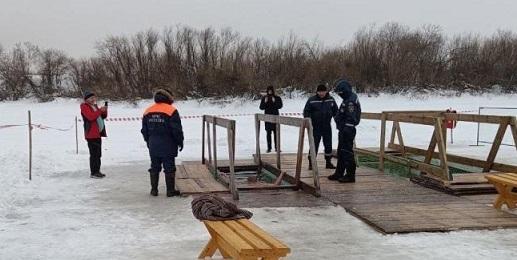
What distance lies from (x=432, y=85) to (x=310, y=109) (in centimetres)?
2219

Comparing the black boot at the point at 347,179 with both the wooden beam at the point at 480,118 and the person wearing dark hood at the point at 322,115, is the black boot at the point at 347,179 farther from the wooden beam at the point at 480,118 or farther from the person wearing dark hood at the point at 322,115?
the wooden beam at the point at 480,118

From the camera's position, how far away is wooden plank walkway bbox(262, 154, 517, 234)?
642 centimetres

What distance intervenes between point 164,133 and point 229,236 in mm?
4306

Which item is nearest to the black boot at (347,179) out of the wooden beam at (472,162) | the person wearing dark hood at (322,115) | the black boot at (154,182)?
the person wearing dark hood at (322,115)

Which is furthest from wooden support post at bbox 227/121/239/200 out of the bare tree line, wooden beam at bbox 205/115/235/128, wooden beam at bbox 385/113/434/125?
the bare tree line

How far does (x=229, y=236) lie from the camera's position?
4250 millimetres

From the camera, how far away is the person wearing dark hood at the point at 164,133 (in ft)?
27.2

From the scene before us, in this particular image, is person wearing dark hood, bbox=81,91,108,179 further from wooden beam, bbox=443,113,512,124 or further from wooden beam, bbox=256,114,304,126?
wooden beam, bbox=443,113,512,124

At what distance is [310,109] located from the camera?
10.8 meters

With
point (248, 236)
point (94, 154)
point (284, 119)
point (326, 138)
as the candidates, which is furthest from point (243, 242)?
point (94, 154)

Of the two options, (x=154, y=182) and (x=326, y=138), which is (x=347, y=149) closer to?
(x=326, y=138)

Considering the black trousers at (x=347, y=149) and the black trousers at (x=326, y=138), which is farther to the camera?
the black trousers at (x=326, y=138)

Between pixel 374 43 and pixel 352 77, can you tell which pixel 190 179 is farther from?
pixel 374 43

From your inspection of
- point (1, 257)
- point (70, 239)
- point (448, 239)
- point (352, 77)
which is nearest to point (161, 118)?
point (70, 239)
